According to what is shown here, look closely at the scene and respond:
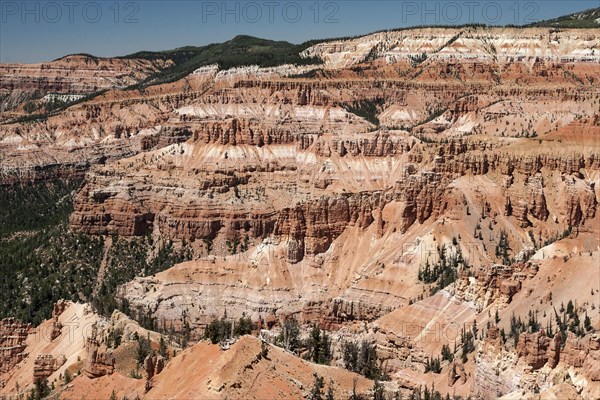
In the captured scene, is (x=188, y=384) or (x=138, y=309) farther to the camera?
(x=138, y=309)

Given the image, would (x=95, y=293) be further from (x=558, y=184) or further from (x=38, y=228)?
(x=558, y=184)

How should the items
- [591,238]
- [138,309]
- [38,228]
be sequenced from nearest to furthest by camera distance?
1. [591,238]
2. [138,309]
3. [38,228]

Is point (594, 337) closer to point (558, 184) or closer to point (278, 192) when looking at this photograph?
point (558, 184)

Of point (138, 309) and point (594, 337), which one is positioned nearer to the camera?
point (594, 337)

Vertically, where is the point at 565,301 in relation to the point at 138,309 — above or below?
above

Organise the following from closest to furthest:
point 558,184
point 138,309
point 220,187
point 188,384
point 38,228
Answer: point 188,384, point 138,309, point 558,184, point 220,187, point 38,228

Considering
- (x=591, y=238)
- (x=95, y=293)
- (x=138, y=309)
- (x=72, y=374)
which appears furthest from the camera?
(x=95, y=293)

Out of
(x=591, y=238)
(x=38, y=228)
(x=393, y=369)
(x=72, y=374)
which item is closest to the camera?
(x=72, y=374)

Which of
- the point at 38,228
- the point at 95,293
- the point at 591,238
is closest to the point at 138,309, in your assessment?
the point at 95,293

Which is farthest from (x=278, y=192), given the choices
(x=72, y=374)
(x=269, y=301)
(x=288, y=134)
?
(x=72, y=374)
